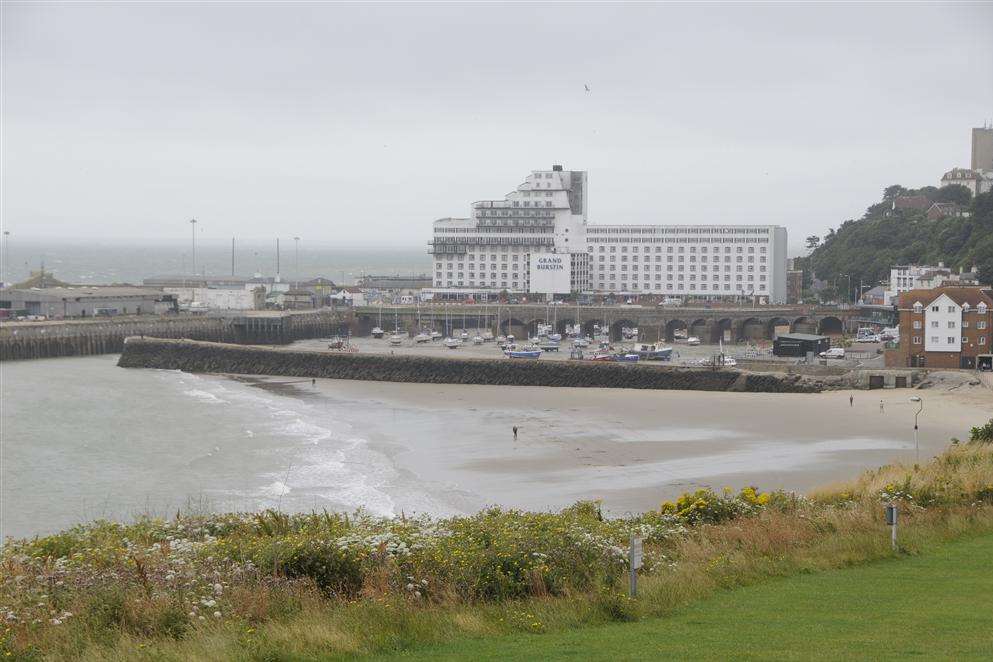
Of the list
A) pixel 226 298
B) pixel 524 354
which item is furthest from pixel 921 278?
pixel 226 298

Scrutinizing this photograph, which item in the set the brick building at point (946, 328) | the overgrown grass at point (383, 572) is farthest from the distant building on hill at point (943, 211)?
the overgrown grass at point (383, 572)

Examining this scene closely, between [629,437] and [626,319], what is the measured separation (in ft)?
145

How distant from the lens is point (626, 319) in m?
80.1

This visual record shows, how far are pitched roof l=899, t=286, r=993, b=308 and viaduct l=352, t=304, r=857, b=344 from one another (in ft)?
86.9

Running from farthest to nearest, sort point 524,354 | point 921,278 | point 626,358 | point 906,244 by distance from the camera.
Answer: point 906,244, point 921,278, point 524,354, point 626,358

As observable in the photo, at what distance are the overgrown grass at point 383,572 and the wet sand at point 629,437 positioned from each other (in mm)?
8721

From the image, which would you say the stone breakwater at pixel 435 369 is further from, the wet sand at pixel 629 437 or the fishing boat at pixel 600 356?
the fishing boat at pixel 600 356

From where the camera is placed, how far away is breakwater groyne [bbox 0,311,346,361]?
67000mm

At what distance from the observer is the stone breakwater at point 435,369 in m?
50.9

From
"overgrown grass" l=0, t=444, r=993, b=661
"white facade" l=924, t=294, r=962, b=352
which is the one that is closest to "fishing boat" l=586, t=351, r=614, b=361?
"white facade" l=924, t=294, r=962, b=352

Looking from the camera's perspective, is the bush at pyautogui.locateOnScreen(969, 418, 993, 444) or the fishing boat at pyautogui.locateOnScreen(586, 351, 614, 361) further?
the fishing boat at pyautogui.locateOnScreen(586, 351, 614, 361)

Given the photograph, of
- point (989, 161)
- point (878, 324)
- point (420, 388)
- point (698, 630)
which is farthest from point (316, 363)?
point (989, 161)

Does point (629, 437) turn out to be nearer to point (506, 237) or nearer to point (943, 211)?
point (506, 237)

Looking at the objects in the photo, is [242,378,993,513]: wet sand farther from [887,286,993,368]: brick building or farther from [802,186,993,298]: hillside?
[802,186,993,298]: hillside
